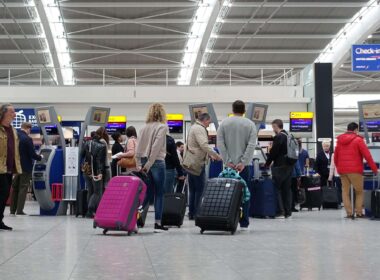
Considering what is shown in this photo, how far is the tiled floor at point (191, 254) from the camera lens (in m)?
5.02

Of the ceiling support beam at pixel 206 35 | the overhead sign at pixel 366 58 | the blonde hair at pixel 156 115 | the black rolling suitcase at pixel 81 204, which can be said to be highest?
the ceiling support beam at pixel 206 35

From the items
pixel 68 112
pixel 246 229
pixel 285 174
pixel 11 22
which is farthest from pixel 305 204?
pixel 11 22

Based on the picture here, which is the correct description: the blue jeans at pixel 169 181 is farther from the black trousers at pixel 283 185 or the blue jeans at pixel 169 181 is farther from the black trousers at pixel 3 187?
the black trousers at pixel 283 185

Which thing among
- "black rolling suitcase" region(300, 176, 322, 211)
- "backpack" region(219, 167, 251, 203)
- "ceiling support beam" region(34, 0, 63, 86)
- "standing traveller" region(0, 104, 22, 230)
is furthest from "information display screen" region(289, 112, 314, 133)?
"standing traveller" region(0, 104, 22, 230)

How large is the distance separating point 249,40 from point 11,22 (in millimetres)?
10955

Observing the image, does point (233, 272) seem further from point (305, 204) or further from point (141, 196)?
point (305, 204)

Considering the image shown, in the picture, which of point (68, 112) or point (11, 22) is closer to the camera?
point (68, 112)

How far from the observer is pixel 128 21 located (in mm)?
30812

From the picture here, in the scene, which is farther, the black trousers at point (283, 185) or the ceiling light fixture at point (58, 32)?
the ceiling light fixture at point (58, 32)

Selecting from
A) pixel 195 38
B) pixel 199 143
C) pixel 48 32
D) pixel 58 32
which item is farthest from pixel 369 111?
pixel 58 32

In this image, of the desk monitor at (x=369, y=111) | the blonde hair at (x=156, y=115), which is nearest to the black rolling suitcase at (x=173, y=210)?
the blonde hair at (x=156, y=115)

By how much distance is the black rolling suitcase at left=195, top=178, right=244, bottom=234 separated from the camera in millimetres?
8375

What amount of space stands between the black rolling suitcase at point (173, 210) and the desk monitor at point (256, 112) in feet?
11.1

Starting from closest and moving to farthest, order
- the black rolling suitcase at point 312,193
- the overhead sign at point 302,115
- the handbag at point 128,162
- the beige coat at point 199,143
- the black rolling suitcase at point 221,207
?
the black rolling suitcase at point 221,207
the beige coat at point 199,143
the handbag at point 128,162
the black rolling suitcase at point 312,193
the overhead sign at point 302,115
